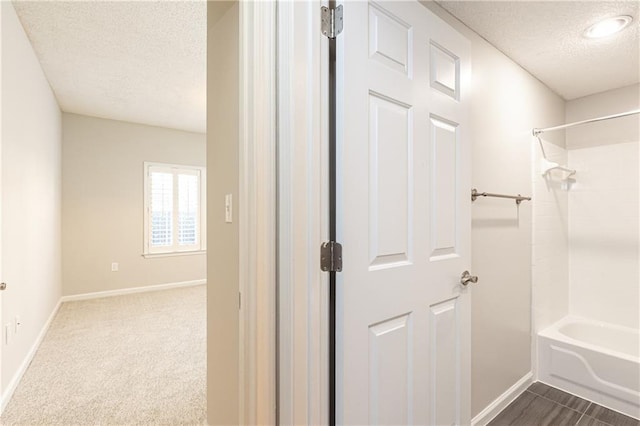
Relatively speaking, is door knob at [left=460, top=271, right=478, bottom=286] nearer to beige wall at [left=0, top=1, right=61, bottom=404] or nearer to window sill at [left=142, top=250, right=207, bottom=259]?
beige wall at [left=0, top=1, right=61, bottom=404]

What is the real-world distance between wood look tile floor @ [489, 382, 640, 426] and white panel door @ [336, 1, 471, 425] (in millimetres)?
766

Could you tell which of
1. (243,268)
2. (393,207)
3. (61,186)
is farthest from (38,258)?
(393,207)

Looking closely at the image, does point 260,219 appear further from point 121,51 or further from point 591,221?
point 591,221

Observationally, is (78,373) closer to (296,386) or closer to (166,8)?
(296,386)

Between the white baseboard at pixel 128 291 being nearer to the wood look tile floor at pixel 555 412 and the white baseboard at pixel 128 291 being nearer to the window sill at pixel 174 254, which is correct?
the window sill at pixel 174 254

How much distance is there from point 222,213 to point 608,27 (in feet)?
7.54

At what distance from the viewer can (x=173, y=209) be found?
5.31 meters

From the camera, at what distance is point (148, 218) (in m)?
5.07

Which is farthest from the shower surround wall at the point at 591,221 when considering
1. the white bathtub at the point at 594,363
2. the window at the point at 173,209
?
→ the window at the point at 173,209

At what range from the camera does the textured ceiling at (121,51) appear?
223 cm

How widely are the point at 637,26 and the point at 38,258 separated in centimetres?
472

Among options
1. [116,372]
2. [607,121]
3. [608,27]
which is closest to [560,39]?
[608,27]

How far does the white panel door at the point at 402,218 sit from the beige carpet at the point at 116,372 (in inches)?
52.0

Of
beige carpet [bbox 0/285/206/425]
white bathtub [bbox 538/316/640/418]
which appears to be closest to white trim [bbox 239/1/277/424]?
beige carpet [bbox 0/285/206/425]
